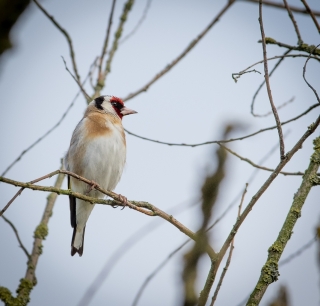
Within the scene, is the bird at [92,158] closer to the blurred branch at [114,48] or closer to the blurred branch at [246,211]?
the blurred branch at [114,48]

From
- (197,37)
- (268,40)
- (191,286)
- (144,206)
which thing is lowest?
(191,286)

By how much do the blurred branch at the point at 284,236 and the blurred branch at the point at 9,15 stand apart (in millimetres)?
1750

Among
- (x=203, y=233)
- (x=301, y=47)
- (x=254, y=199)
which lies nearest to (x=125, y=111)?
(x=301, y=47)

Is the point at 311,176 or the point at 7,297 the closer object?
the point at 311,176

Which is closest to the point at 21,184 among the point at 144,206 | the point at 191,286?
the point at 144,206

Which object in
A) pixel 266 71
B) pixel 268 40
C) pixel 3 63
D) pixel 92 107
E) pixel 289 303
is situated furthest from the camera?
pixel 92 107

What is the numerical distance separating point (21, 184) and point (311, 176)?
168 centimetres

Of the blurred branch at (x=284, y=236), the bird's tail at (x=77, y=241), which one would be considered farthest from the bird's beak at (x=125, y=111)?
the blurred branch at (x=284, y=236)

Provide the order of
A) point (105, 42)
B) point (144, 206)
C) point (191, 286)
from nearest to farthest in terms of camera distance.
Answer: point (191, 286) → point (144, 206) → point (105, 42)

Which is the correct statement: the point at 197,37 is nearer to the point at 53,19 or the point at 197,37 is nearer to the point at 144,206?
the point at 53,19

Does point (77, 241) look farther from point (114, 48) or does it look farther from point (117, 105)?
point (114, 48)

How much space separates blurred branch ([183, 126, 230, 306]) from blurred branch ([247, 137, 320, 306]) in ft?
4.04

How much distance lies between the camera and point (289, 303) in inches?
90.7

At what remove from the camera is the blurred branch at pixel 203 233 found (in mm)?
1342
